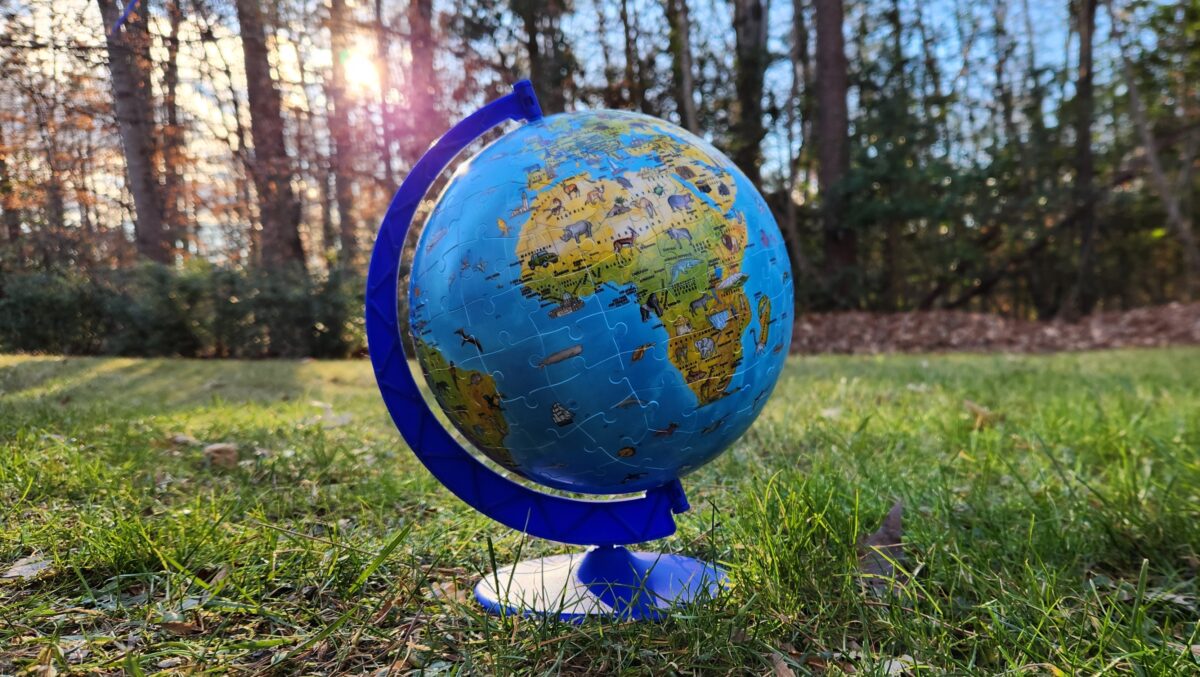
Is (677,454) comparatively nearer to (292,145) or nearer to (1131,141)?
(292,145)

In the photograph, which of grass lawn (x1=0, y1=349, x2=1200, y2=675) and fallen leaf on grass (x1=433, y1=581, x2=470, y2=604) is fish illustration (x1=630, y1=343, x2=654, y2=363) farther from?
fallen leaf on grass (x1=433, y1=581, x2=470, y2=604)

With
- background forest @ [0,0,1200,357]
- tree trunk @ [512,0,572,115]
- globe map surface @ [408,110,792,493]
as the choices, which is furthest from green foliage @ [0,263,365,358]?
tree trunk @ [512,0,572,115]

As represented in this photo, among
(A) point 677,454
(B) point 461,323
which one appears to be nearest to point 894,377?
(A) point 677,454

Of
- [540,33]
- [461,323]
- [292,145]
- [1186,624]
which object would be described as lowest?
[1186,624]

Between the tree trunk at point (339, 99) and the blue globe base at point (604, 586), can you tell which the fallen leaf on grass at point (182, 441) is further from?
the tree trunk at point (339, 99)

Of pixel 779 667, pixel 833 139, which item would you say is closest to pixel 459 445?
pixel 779 667

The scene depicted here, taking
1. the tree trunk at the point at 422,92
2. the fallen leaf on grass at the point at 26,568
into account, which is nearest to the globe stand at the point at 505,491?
the fallen leaf on grass at the point at 26,568

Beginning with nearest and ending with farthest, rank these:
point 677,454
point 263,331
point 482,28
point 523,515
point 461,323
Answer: point 461,323
point 677,454
point 523,515
point 263,331
point 482,28
